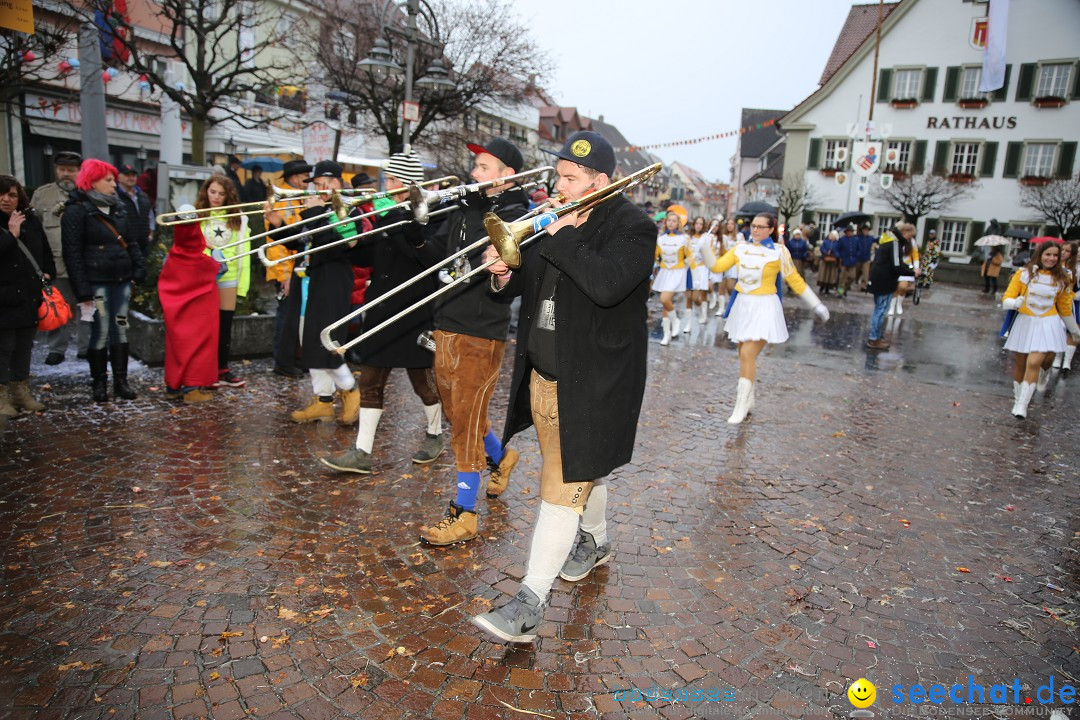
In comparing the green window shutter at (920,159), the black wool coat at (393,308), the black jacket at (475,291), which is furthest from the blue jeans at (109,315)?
the green window shutter at (920,159)

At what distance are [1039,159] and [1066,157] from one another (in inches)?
42.9

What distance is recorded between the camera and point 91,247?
644 centimetres

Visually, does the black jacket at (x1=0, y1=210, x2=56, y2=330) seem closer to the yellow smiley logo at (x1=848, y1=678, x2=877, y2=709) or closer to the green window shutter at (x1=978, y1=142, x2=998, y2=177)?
the yellow smiley logo at (x1=848, y1=678, x2=877, y2=709)

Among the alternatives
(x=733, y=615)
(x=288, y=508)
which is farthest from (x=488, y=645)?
(x=288, y=508)

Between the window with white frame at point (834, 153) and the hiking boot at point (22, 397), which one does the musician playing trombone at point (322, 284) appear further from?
the window with white frame at point (834, 153)

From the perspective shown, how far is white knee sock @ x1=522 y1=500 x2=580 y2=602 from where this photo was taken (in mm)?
3305

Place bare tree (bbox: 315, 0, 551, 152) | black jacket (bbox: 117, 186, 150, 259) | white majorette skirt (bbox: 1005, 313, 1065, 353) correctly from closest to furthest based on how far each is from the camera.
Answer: black jacket (bbox: 117, 186, 150, 259)
white majorette skirt (bbox: 1005, 313, 1065, 353)
bare tree (bbox: 315, 0, 551, 152)

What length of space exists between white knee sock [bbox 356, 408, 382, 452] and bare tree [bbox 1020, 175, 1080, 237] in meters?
33.5

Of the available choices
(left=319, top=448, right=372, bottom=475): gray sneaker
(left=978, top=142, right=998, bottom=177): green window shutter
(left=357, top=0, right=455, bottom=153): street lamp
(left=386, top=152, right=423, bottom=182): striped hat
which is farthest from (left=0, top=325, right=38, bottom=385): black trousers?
(left=978, top=142, right=998, bottom=177): green window shutter

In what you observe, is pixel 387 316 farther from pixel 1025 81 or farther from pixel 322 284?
pixel 1025 81

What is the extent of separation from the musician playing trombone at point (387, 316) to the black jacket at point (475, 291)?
566mm

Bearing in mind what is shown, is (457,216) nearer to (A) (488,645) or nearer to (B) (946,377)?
(A) (488,645)

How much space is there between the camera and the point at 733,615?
12.2 feet

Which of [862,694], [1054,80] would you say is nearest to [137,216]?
[862,694]
